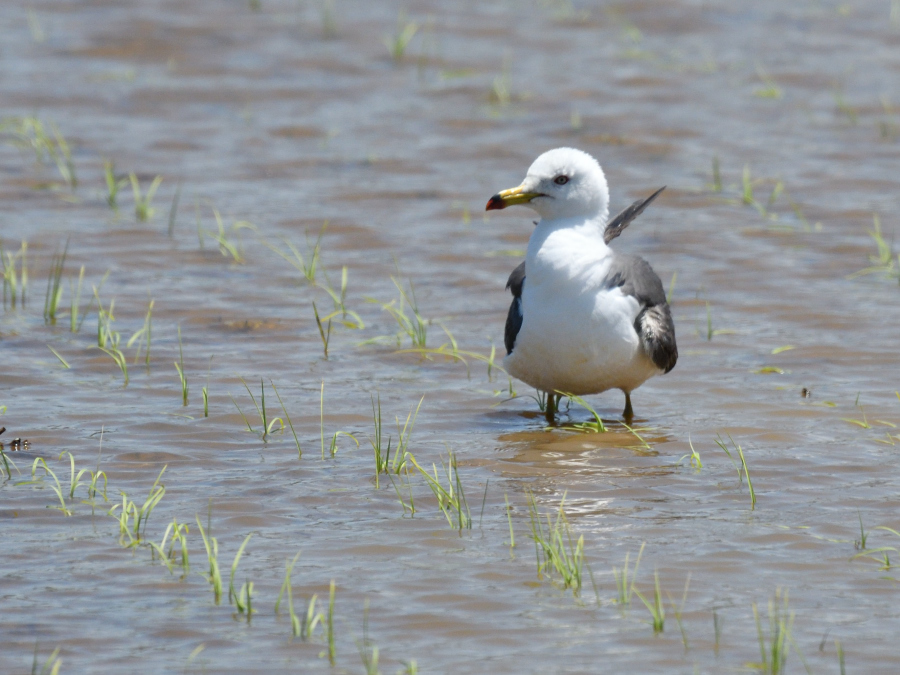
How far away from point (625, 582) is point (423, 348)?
10.8 ft

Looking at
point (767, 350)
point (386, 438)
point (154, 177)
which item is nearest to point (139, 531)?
point (386, 438)

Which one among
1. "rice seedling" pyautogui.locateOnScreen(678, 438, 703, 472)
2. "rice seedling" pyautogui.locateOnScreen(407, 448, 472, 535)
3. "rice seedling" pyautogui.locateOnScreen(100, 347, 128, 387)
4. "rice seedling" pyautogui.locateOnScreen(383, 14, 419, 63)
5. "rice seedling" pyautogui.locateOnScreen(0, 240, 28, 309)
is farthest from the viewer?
"rice seedling" pyautogui.locateOnScreen(383, 14, 419, 63)

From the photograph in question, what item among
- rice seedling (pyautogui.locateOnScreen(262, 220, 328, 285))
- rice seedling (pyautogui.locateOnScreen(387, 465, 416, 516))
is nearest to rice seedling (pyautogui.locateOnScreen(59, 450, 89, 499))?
rice seedling (pyautogui.locateOnScreen(387, 465, 416, 516))

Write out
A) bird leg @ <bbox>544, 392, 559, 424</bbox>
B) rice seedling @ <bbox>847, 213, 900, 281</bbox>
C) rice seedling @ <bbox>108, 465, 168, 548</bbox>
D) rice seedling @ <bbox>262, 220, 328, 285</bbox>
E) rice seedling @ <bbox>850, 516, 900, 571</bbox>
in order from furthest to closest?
rice seedling @ <bbox>847, 213, 900, 281</bbox>
rice seedling @ <bbox>262, 220, 328, 285</bbox>
bird leg @ <bbox>544, 392, 559, 424</bbox>
rice seedling @ <bbox>108, 465, 168, 548</bbox>
rice seedling @ <bbox>850, 516, 900, 571</bbox>

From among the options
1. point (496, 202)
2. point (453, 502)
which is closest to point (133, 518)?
point (453, 502)

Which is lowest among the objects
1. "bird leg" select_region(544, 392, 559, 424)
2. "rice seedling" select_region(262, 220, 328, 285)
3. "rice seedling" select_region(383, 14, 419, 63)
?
"bird leg" select_region(544, 392, 559, 424)

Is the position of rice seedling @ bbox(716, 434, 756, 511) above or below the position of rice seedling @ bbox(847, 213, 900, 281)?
below

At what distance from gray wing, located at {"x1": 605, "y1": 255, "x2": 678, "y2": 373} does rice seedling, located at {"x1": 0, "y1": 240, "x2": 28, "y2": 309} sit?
3.67 meters

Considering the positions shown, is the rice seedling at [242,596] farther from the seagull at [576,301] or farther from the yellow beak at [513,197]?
the yellow beak at [513,197]

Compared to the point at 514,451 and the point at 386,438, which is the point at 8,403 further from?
the point at 514,451

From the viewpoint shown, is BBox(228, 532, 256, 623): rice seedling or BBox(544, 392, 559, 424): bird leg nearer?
BBox(228, 532, 256, 623): rice seedling

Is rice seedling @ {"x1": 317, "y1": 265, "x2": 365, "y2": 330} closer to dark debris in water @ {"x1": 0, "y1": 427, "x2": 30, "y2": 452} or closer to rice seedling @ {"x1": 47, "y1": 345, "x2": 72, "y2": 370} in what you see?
rice seedling @ {"x1": 47, "y1": 345, "x2": 72, "y2": 370}

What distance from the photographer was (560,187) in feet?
21.1

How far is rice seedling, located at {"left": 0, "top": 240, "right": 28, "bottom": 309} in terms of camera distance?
26.6ft
